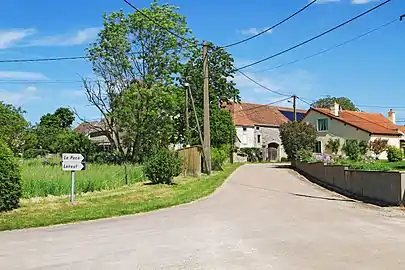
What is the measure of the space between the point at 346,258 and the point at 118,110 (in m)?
31.2

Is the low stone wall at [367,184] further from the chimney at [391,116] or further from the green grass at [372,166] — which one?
the chimney at [391,116]

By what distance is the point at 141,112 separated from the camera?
3800 centimetres

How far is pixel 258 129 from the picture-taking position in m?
74.4

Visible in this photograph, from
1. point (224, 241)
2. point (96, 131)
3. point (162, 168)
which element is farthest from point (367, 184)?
point (96, 131)

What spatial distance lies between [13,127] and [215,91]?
64.5ft

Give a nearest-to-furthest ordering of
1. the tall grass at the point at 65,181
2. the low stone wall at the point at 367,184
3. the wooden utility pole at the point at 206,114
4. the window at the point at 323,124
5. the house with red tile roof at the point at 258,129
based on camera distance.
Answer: the low stone wall at the point at 367,184, the tall grass at the point at 65,181, the wooden utility pole at the point at 206,114, the window at the point at 323,124, the house with red tile roof at the point at 258,129

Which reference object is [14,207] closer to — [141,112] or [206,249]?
[206,249]

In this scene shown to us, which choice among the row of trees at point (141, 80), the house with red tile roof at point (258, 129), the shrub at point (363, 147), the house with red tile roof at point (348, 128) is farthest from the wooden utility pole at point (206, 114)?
the house with red tile roof at point (258, 129)

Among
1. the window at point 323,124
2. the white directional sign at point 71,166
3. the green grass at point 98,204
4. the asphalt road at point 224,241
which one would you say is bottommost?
the asphalt road at point 224,241

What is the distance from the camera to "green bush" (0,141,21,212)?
14.5 m

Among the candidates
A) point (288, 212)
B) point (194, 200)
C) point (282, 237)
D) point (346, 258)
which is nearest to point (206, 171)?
point (194, 200)

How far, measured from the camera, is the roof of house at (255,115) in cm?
7369

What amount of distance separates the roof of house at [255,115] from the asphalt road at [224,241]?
5795 centimetres

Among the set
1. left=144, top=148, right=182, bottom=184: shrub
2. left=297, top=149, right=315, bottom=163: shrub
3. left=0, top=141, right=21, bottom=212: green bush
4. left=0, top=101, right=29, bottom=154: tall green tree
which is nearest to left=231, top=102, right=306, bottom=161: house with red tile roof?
left=297, top=149, right=315, bottom=163: shrub
